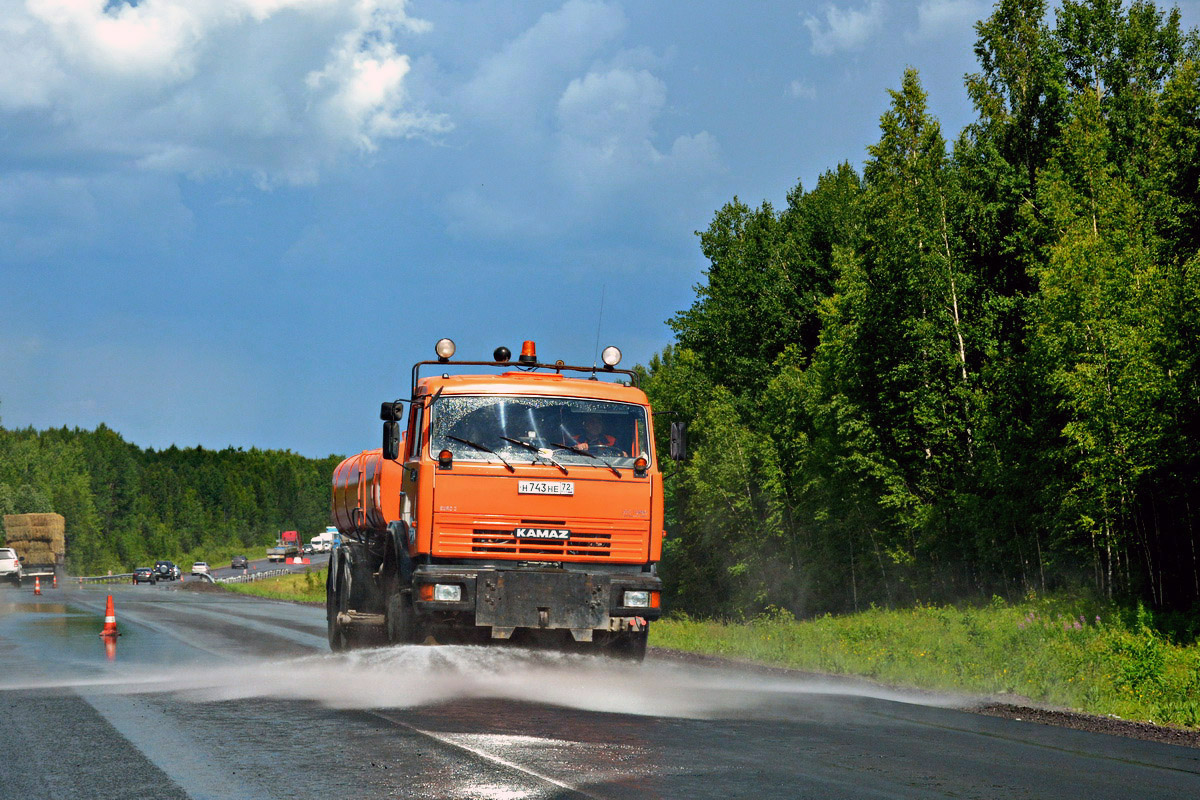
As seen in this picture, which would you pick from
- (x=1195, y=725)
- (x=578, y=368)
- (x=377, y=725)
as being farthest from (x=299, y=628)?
(x=1195, y=725)

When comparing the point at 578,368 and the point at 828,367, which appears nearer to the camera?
the point at 578,368

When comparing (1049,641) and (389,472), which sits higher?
(389,472)

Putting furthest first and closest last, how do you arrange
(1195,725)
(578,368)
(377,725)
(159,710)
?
(578,368) → (1195,725) → (159,710) → (377,725)

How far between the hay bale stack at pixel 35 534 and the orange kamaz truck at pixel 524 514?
6380cm

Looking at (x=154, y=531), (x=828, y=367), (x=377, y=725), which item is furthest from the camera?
(x=154, y=531)

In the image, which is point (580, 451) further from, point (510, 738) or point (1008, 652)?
point (1008, 652)

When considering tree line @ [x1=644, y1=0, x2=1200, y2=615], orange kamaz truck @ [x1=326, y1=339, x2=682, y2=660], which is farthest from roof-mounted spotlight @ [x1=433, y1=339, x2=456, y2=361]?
tree line @ [x1=644, y1=0, x2=1200, y2=615]

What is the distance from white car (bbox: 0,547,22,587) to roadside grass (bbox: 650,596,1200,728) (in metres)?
49.1

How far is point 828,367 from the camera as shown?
127 ft

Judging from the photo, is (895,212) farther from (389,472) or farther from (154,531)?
(154,531)

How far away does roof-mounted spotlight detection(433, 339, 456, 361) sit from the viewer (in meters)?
13.9

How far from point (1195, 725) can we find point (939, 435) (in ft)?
71.4

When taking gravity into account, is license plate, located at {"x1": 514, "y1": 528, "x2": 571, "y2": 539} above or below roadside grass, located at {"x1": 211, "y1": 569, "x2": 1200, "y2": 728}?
above

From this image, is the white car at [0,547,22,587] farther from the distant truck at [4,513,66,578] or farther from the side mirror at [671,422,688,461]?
the side mirror at [671,422,688,461]
